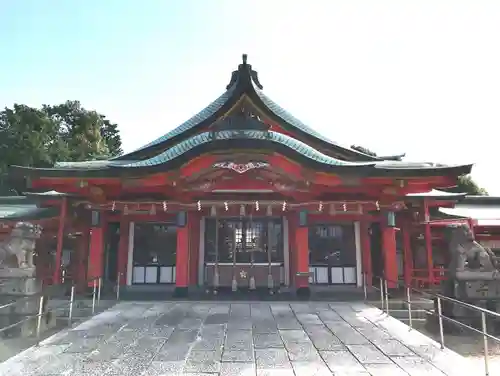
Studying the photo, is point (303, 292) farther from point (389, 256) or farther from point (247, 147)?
point (247, 147)

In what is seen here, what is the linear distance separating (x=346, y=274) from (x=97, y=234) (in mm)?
8513

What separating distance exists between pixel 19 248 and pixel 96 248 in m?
3.11

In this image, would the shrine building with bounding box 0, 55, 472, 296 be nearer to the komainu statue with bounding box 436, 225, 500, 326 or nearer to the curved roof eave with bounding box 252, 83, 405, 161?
the curved roof eave with bounding box 252, 83, 405, 161

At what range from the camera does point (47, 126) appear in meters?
32.3

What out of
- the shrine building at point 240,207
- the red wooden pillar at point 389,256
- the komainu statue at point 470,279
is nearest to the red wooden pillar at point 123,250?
the shrine building at point 240,207

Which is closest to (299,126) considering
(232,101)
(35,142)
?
(232,101)

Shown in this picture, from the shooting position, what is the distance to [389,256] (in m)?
11.5

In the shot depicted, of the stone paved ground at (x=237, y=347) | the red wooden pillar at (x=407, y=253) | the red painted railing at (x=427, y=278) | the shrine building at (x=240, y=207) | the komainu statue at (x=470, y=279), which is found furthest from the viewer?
the red wooden pillar at (x=407, y=253)

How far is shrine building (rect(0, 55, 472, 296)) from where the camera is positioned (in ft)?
29.7

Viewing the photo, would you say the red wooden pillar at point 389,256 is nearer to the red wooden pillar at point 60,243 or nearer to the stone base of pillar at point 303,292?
the stone base of pillar at point 303,292

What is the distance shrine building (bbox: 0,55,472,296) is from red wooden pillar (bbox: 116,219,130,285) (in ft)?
0.11

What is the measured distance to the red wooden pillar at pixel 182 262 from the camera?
1074 cm

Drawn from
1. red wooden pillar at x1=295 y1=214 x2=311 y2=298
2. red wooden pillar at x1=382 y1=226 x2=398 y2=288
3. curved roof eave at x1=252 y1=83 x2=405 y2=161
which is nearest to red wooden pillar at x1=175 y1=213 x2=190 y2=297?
red wooden pillar at x1=295 y1=214 x2=311 y2=298

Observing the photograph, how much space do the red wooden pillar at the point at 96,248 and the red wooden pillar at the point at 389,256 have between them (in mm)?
9086
